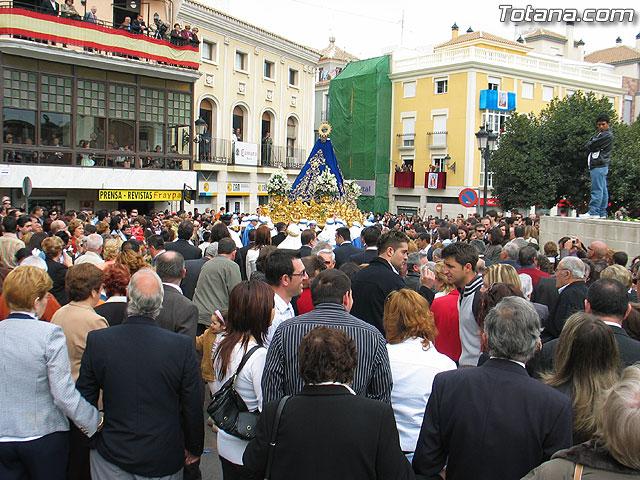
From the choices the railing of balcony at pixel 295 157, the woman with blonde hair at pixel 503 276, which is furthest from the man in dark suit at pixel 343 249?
the railing of balcony at pixel 295 157

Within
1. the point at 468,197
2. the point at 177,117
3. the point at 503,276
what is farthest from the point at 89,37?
the point at 503,276

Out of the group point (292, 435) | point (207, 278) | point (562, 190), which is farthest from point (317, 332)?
point (562, 190)

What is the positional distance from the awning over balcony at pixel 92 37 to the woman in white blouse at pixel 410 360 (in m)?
20.5

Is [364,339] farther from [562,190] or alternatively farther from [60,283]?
[562,190]

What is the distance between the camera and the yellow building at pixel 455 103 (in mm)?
37156

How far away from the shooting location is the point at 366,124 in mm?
41438

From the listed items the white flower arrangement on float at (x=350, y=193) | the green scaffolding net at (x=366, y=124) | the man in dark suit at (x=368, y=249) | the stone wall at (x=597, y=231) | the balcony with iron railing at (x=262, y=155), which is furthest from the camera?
the green scaffolding net at (x=366, y=124)

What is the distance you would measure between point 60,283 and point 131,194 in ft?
59.3

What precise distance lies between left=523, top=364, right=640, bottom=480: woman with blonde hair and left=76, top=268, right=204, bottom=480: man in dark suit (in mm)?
1993

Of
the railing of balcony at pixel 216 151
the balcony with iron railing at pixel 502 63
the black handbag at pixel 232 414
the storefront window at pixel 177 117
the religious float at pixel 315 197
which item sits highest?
the balcony with iron railing at pixel 502 63

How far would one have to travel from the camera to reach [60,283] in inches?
239

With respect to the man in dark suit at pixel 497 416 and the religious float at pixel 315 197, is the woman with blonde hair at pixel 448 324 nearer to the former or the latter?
the man in dark suit at pixel 497 416

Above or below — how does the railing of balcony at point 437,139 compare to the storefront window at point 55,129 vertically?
above

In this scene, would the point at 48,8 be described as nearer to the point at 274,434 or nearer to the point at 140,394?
the point at 140,394
